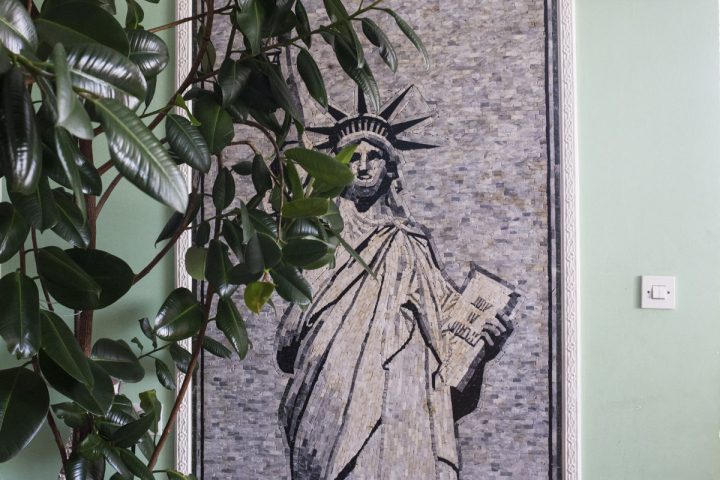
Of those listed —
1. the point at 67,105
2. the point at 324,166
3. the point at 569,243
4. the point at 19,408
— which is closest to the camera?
the point at 67,105

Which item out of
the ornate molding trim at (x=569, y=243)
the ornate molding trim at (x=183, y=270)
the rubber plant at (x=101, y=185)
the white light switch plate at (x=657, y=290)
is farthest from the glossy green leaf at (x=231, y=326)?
the white light switch plate at (x=657, y=290)

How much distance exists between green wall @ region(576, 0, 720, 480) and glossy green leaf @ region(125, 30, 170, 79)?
1.17 metres

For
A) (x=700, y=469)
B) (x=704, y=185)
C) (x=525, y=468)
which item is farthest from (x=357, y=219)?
(x=700, y=469)

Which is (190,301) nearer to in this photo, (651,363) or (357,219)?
(357,219)

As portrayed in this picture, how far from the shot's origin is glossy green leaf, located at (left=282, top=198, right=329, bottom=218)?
80cm

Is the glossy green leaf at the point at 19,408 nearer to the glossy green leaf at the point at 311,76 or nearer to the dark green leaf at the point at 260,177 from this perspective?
the dark green leaf at the point at 260,177

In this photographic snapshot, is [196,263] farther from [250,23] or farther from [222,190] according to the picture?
[250,23]

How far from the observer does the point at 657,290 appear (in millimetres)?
1331

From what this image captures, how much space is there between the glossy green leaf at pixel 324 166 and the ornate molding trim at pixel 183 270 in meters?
0.81

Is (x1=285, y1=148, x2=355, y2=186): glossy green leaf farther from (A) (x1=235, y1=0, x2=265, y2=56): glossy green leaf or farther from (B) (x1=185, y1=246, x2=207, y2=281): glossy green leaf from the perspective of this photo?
(B) (x1=185, y1=246, x2=207, y2=281): glossy green leaf

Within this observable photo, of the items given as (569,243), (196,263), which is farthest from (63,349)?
(569,243)

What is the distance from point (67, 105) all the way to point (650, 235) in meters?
1.46

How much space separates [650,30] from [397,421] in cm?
138

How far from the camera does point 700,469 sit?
1.32 meters
